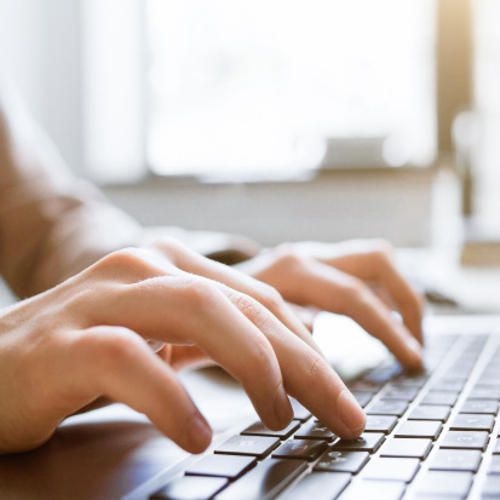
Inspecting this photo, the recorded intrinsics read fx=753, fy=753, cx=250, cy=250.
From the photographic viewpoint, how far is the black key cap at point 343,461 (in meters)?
0.30

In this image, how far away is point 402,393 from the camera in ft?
1.53

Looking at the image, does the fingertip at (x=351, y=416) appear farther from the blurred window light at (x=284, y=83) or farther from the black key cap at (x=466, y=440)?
the blurred window light at (x=284, y=83)

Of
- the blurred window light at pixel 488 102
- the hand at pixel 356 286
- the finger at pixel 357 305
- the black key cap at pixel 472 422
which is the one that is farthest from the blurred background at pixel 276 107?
the black key cap at pixel 472 422

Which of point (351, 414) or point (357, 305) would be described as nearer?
point (351, 414)

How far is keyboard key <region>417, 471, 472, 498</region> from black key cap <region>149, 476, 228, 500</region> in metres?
0.08

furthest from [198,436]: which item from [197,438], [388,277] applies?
[388,277]

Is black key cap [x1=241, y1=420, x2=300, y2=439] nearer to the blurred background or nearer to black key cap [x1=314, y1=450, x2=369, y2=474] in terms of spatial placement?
black key cap [x1=314, y1=450, x2=369, y2=474]

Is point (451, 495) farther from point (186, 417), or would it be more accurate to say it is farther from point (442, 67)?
point (442, 67)

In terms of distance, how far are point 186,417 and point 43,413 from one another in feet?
0.28

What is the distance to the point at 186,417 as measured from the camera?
1.02 feet

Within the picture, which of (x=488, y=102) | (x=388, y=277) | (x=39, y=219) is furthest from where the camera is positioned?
(x=488, y=102)

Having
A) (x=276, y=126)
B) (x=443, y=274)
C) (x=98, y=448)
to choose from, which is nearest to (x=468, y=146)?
(x=276, y=126)

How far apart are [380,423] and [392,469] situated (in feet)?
0.26

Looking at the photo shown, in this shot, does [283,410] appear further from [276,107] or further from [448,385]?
[276,107]
